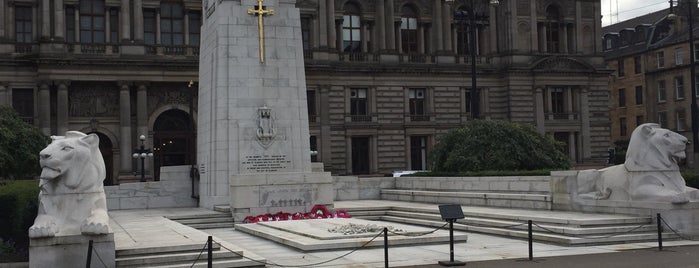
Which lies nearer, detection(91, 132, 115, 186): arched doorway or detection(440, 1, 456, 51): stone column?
detection(91, 132, 115, 186): arched doorway

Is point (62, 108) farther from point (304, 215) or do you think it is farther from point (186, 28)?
point (304, 215)

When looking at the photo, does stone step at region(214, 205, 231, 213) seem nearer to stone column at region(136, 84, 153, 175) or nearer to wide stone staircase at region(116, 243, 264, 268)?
wide stone staircase at region(116, 243, 264, 268)

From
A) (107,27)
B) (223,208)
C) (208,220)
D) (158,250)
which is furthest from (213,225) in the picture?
(107,27)

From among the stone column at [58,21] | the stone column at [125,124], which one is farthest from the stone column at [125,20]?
the stone column at [58,21]

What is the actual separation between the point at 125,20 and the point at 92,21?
9.86 ft

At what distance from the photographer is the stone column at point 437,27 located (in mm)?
71562

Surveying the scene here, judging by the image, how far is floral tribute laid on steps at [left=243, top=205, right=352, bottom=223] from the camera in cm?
2648

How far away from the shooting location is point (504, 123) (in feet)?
124

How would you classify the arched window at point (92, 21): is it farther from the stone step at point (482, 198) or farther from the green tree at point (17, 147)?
the stone step at point (482, 198)

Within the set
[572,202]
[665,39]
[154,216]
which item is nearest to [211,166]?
[154,216]

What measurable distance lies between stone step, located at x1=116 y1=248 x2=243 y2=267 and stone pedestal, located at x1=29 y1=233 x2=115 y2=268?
648 millimetres

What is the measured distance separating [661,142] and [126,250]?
1406 centimetres

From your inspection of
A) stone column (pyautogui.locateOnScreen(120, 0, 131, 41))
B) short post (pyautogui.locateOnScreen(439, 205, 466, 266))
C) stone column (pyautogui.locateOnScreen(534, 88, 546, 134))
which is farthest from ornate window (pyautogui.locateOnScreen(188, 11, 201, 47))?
short post (pyautogui.locateOnScreen(439, 205, 466, 266))

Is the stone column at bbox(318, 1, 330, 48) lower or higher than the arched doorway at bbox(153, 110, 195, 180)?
higher
